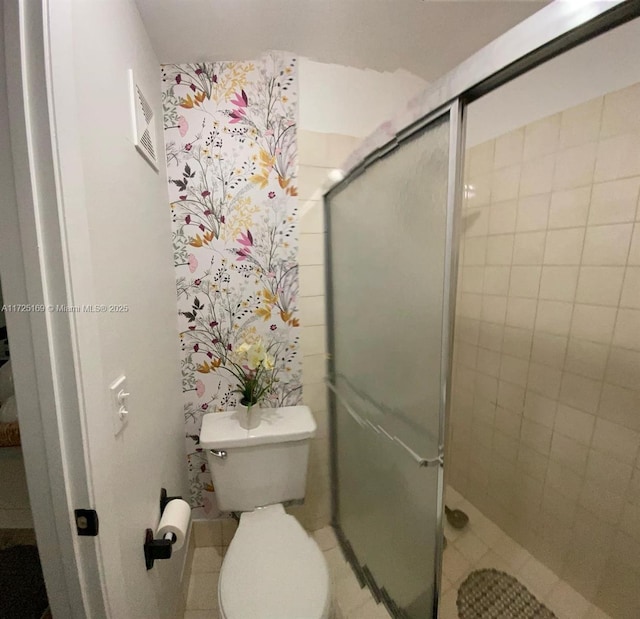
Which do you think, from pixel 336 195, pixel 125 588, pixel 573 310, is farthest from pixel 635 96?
pixel 125 588

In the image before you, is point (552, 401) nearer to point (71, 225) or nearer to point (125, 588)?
point (125, 588)

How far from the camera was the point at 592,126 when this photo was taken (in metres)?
1.00

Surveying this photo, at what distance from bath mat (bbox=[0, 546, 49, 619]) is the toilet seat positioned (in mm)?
683

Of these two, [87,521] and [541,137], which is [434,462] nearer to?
[87,521]

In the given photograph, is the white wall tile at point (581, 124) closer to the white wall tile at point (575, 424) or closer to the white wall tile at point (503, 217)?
the white wall tile at point (503, 217)

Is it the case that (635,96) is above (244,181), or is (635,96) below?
above

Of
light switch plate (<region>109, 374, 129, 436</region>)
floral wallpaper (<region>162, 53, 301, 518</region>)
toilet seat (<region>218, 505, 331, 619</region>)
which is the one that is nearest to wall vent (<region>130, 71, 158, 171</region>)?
floral wallpaper (<region>162, 53, 301, 518</region>)

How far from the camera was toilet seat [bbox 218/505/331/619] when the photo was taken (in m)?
0.79

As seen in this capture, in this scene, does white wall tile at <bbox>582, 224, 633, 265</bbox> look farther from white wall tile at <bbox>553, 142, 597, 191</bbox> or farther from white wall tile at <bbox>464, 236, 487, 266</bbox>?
white wall tile at <bbox>464, 236, 487, 266</bbox>

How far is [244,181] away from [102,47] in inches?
22.6

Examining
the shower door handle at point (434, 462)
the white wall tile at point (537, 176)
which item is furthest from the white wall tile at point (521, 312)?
the shower door handle at point (434, 462)

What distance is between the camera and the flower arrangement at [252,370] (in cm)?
117

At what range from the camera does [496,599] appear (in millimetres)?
1127

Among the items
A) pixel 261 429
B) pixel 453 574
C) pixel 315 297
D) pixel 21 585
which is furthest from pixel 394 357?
pixel 21 585
